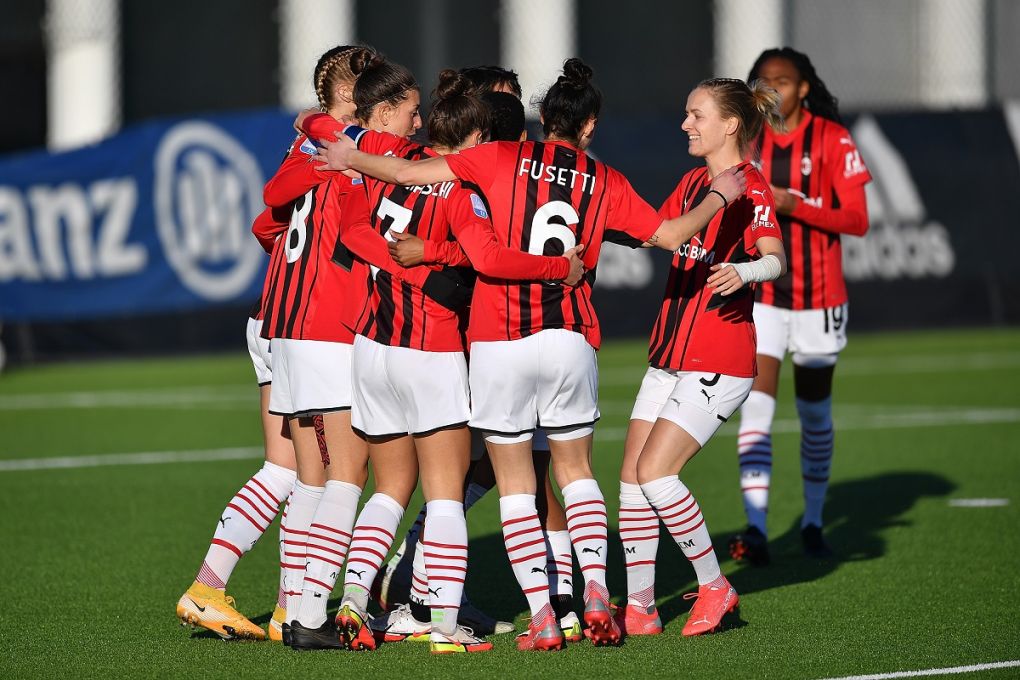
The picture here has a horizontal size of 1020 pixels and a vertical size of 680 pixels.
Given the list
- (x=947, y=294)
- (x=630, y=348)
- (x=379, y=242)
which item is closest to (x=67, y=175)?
(x=630, y=348)

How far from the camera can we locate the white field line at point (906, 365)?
14.8 m

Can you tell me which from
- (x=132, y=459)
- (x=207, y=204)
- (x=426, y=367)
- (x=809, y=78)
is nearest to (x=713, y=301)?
(x=426, y=367)

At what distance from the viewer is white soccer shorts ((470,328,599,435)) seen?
5.20 m

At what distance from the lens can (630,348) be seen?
56.1 feet

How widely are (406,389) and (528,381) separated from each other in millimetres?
413

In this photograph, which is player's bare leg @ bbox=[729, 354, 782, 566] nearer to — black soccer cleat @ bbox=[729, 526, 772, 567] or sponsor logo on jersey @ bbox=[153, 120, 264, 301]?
black soccer cleat @ bbox=[729, 526, 772, 567]

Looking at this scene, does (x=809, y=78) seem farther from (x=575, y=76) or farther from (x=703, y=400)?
(x=575, y=76)

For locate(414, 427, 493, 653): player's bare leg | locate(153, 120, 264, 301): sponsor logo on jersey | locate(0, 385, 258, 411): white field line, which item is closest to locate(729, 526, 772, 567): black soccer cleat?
locate(414, 427, 493, 653): player's bare leg

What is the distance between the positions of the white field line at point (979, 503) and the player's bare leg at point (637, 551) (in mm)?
3216

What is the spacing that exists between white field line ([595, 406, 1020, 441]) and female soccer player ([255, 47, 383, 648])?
225 inches

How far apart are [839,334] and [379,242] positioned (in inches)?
121

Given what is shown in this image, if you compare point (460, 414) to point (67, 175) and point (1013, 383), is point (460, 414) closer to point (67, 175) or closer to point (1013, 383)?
point (1013, 383)

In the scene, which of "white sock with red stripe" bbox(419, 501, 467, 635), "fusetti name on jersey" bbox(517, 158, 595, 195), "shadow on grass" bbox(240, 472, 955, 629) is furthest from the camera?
"shadow on grass" bbox(240, 472, 955, 629)

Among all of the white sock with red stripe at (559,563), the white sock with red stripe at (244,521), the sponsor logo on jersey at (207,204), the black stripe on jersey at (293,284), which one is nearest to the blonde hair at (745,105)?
the black stripe on jersey at (293,284)
